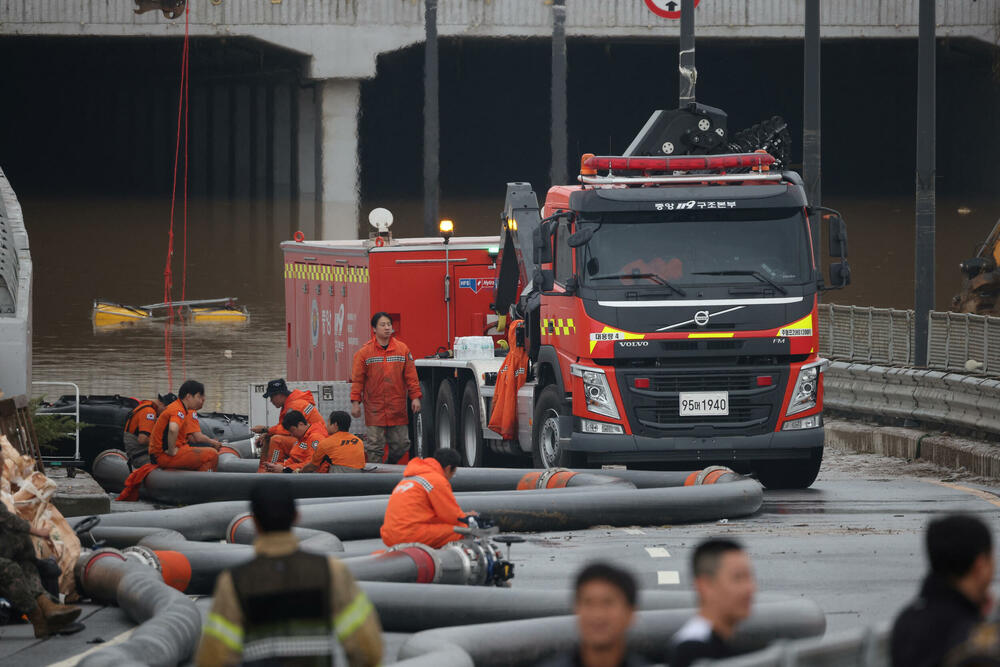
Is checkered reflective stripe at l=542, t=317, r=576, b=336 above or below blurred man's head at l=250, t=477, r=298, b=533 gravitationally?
above

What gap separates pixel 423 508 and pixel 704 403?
5.55 meters

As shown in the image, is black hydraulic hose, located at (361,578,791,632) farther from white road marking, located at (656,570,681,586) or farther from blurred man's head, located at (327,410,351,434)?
blurred man's head, located at (327,410,351,434)

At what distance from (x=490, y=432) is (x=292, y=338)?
20.8 ft

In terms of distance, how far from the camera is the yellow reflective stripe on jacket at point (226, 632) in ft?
19.1

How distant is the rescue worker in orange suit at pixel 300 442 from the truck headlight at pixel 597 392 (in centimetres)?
248

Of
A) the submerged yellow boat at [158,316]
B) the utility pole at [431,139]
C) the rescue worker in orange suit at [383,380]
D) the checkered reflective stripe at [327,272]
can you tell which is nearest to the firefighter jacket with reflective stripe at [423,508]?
the rescue worker in orange suit at [383,380]

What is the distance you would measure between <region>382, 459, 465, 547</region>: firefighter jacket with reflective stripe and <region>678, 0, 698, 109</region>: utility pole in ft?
40.3

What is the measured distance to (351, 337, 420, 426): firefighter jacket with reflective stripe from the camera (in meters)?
19.0

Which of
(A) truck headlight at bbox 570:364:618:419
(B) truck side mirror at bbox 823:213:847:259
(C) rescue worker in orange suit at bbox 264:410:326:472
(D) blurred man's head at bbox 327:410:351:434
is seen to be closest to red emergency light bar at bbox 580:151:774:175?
(B) truck side mirror at bbox 823:213:847:259

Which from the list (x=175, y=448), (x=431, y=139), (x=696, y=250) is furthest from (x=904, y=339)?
(x=431, y=139)

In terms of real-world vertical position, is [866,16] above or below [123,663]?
above

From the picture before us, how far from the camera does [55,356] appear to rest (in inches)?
1312

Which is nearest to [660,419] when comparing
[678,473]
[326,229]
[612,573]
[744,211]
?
[678,473]

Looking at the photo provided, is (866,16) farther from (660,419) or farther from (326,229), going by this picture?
(660,419)
